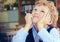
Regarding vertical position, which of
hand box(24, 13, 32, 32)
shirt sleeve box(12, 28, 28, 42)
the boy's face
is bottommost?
shirt sleeve box(12, 28, 28, 42)

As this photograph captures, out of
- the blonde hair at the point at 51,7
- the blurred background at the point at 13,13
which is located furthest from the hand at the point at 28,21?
the blonde hair at the point at 51,7

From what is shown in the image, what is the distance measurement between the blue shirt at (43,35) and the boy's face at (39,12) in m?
0.13

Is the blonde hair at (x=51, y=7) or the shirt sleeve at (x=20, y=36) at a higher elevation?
the blonde hair at (x=51, y=7)

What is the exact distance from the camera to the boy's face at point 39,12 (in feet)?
11.7

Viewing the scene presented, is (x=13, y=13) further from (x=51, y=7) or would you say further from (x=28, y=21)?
(x=51, y=7)

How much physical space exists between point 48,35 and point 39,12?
250mm

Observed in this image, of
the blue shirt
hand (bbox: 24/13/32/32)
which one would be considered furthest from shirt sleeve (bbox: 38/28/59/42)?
hand (bbox: 24/13/32/32)

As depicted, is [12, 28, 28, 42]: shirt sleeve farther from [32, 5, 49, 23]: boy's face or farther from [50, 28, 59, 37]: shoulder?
[50, 28, 59, 37]: shoulder

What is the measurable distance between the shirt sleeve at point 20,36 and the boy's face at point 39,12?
159 mm

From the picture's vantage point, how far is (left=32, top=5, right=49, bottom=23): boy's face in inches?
140

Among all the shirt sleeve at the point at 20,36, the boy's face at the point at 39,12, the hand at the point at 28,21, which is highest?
the boy's face at the point at 39,12

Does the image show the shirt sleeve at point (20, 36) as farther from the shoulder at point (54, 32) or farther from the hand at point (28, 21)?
the shoulder at point (54, 32)

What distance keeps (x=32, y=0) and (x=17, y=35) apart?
1.27 feet

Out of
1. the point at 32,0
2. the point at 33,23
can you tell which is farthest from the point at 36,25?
the point at 32,0
